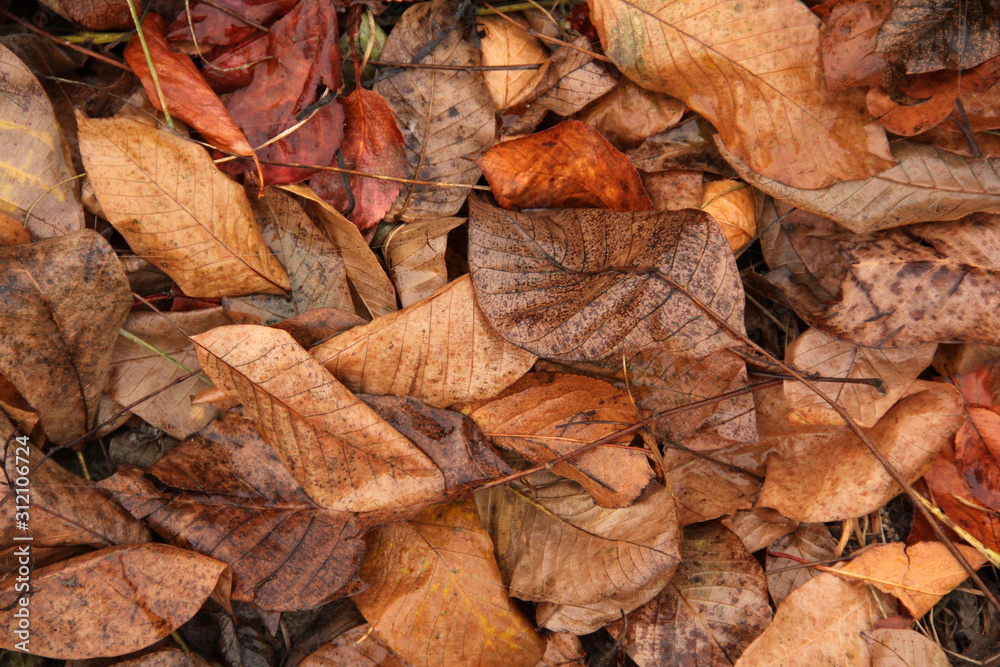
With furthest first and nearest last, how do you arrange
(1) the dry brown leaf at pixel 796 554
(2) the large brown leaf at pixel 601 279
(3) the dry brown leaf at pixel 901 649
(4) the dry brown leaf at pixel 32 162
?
1. (1) the dry brown leaf at pixel 796 554
2. (3) the dry brown leaf at pixel 901 649
3. (4) the dry brown leaf at pixel 32 162
4. (2) the large brown leaf at pixel 601 279

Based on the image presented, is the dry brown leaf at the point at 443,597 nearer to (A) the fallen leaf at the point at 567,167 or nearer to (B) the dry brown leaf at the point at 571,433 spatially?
(B) the dry brown leaf at the point at 571,433

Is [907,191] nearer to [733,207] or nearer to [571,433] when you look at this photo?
[733,207]

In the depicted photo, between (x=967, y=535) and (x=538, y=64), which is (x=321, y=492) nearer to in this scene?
(x=538, y=64)

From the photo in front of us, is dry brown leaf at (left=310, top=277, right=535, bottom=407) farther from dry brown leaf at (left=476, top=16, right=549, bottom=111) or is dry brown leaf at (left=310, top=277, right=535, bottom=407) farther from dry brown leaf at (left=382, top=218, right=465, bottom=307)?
dry brown leaf at (left=476, top=16, right=549, bottom=111)

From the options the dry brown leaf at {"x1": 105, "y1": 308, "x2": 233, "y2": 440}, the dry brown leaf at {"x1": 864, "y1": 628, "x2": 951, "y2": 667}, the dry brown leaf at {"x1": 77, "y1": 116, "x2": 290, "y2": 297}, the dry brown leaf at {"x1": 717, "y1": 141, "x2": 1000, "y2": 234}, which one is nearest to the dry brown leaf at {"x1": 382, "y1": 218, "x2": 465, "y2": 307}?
the dry brown leaf at {"x1": 77, "y1": 116, "x2": 290, "y2": 297}

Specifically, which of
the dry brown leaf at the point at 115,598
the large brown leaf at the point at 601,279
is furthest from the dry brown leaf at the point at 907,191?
the dry brown leaf at the point at 115,598

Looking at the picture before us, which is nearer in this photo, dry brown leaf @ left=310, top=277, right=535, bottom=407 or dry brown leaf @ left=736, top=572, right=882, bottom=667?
dry brown leaf @ left=310, top=277, right=535, bottom=407

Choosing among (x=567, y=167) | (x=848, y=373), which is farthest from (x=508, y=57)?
(x=848, y=373)
